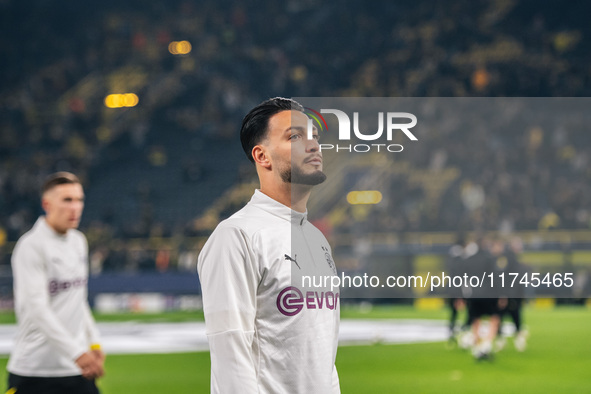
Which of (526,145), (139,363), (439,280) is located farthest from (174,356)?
(439,280)

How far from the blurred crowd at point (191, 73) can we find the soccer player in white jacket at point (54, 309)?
1570 centimetres

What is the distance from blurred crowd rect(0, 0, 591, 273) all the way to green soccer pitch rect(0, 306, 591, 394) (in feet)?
33.3

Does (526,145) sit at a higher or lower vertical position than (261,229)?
higher

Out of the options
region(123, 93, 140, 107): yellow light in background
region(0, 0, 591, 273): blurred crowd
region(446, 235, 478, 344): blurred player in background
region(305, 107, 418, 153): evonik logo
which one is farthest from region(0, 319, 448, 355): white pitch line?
region(123, 93, 140, 107): yellow light in background

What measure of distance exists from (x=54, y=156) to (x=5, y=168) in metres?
1.80

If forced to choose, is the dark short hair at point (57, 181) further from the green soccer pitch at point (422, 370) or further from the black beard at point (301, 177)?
the green soccer pitch at point (422, 370)

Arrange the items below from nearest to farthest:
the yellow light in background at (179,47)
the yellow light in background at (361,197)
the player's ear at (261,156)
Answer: the player's ear at (261,156) → the yellow light in background at (361,197) → the yellow light in background at (179,47)

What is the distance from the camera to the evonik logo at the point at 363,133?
3.51 m

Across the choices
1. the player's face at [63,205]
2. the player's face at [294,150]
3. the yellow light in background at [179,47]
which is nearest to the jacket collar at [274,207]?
the player's face at [294,150]

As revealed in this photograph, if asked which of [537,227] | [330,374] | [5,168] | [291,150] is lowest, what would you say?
[330,374]

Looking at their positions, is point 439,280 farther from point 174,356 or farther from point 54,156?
point 54,156

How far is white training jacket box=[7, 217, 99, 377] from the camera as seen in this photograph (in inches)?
211

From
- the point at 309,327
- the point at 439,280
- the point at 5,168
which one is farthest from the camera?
the point at 5,168

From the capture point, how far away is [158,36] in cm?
3269
